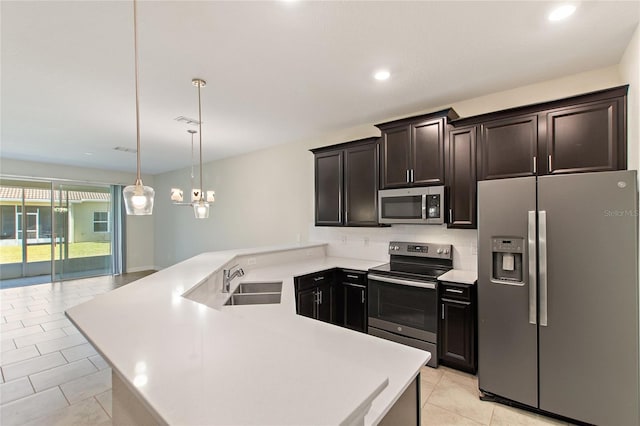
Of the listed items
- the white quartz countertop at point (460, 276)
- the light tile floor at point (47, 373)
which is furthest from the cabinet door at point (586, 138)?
the light tile floor at point (47, 373)

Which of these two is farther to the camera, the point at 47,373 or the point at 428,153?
the point at 428,153

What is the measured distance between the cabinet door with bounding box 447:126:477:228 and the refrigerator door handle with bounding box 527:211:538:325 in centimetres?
66

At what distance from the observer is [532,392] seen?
2.21 metres

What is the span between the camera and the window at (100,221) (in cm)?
743

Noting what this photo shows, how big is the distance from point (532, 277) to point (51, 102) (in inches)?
192

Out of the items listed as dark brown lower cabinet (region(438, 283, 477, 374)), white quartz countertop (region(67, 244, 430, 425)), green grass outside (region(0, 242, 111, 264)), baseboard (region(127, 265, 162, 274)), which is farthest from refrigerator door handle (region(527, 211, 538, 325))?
green grass outside (region(0, 242, 111, 264))

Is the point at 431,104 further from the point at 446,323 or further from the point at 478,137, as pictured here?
the point at 446,323

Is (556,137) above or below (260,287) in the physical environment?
above

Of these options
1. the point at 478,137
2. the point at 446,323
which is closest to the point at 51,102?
the point at 478,137

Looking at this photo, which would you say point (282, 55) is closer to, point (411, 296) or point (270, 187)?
point (411, 296)

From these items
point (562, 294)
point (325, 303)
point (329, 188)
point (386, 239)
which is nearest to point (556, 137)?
point (562, 294)

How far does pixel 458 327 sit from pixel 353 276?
120cm

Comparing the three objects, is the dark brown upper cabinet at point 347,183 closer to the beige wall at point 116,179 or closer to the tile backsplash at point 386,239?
the tile backsplash at point 386,239

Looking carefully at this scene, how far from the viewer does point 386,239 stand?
12.5 ft
